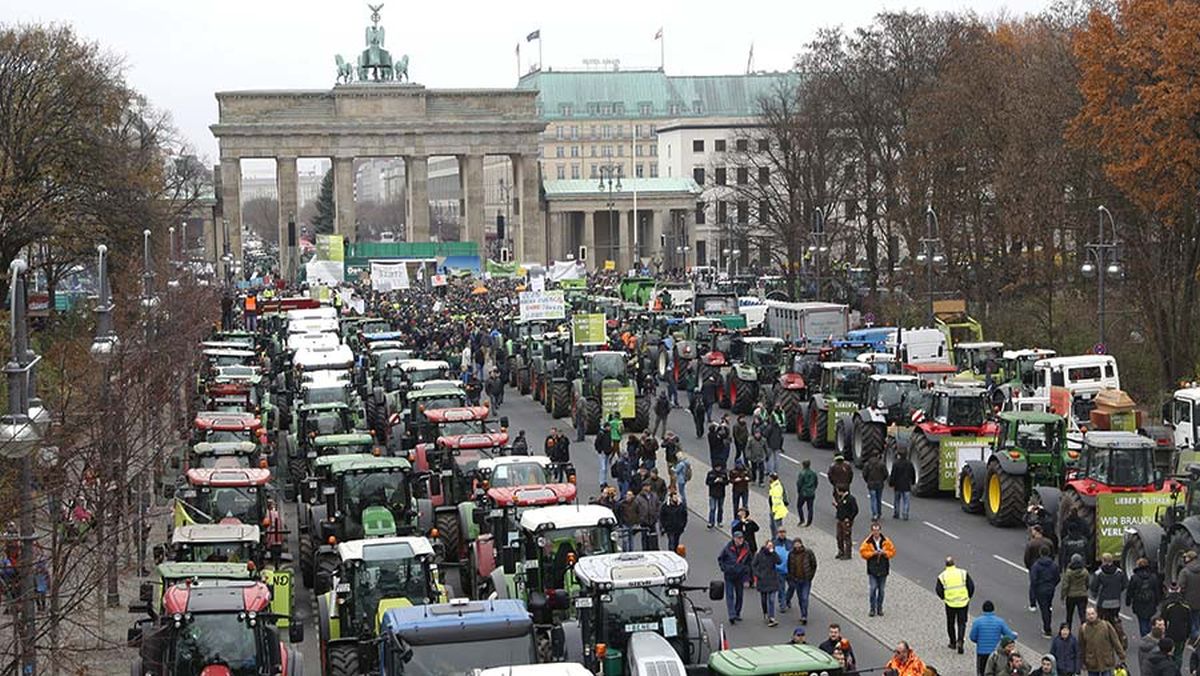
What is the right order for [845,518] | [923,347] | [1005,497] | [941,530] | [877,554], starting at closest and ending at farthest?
1. [877,554]
2. [845,518]
3. [1005,497]
4. [941,530]
5. [923,347]

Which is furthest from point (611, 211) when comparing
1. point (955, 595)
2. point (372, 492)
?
point (955, 595)

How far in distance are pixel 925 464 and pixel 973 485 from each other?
7.24 feet

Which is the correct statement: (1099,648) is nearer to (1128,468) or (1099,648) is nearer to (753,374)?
(1128,468)

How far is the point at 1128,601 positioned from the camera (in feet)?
73.3

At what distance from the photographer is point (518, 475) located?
89.2ft

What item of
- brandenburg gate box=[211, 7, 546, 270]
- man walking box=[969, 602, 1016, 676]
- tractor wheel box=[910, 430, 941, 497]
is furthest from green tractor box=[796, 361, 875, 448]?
brandenburg gate box=[211, 7, 546, 270]

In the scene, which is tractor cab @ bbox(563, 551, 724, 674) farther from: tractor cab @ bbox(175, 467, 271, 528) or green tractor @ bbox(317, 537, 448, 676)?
tractor cab @ bbox(175, 467, 271, 528)

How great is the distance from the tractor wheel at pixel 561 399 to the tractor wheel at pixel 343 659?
28.3 metres

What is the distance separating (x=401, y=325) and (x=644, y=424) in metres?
24.1

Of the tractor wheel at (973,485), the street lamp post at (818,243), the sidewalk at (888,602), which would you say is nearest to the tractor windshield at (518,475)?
the sidewalk at (888,602)

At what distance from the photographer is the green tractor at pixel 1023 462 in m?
29.6

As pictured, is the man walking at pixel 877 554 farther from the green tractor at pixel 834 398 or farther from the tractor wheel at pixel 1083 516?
the green tractor at pixel 834 398

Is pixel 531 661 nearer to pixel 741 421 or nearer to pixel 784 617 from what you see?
pixel 784 617

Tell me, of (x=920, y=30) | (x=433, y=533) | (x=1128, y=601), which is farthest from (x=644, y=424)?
(x=920, y=30)
